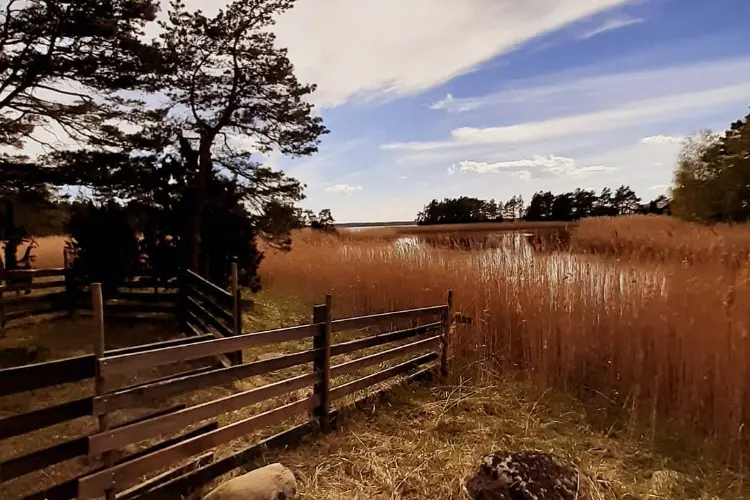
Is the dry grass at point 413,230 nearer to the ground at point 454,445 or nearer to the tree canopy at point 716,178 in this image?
the tree canopy at point 716,178

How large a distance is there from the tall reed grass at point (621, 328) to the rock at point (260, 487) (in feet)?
10.4

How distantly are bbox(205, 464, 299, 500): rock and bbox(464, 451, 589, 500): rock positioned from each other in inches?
41.7

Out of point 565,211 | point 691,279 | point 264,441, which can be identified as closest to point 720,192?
point 565,211

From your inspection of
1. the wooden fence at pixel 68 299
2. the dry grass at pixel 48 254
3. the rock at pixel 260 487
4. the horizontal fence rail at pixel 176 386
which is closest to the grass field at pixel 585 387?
the rock at pixel 260 487

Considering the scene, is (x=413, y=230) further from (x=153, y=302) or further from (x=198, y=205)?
(x=153, y=302)

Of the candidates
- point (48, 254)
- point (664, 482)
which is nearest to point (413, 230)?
point (48, 254)

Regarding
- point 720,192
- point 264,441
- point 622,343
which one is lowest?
point 264,441

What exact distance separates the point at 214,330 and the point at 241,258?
4.58 meters

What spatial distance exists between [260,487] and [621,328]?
154 inches

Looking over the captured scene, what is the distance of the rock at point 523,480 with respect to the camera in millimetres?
2719

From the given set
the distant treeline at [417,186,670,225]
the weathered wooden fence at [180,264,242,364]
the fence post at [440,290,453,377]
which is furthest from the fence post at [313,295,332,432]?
the distant treeline at [417,186,670,225]

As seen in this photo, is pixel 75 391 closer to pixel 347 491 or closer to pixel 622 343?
pixel 347 491

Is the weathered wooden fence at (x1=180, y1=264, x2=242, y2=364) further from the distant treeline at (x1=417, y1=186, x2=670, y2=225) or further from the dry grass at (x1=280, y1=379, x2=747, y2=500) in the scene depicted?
the distant treeline at (x1=417, y1=186, x2=670, y2=225)

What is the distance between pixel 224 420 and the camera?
444 centimetres
